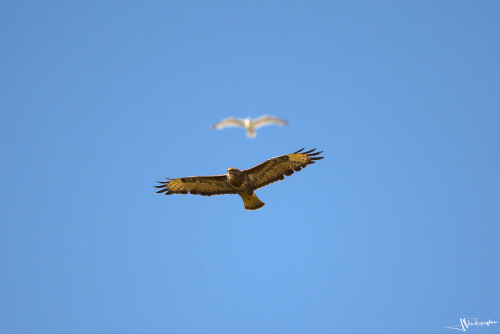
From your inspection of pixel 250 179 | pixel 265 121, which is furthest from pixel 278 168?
pixel 265 121

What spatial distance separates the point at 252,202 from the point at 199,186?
1833 mm

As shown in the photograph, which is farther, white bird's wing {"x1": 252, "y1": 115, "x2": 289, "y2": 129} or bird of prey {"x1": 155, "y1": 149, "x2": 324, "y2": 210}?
white bird's wing {"x1": 252, "y1": 115, "x2": 289, "y2": 129}

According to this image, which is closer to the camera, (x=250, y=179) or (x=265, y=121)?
(x=250, y=179)

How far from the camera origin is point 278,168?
19.5 metres

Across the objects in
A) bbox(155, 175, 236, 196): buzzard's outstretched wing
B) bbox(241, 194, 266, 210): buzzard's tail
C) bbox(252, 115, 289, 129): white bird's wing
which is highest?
bbox(252, 115, 289, 129): white bird's wing

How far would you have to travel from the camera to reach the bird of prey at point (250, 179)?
1916cm

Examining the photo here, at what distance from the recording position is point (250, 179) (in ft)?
63.6

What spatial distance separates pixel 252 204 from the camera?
1992 centimetres

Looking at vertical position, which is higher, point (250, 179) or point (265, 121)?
point (265, 121)

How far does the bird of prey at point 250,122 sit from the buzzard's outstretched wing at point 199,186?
246 cm

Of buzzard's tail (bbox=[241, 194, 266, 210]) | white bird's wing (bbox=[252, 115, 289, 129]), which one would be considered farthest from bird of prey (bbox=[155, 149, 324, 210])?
white bird's wing (bbox=[252, 115, 289, 129])

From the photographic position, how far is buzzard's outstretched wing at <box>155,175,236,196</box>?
64.8 ft

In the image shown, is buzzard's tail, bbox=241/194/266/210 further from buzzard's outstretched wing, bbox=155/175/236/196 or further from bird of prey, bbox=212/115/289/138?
bird of prey, bbox=212/115/289/138

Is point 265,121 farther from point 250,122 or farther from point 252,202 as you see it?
point 252,202
